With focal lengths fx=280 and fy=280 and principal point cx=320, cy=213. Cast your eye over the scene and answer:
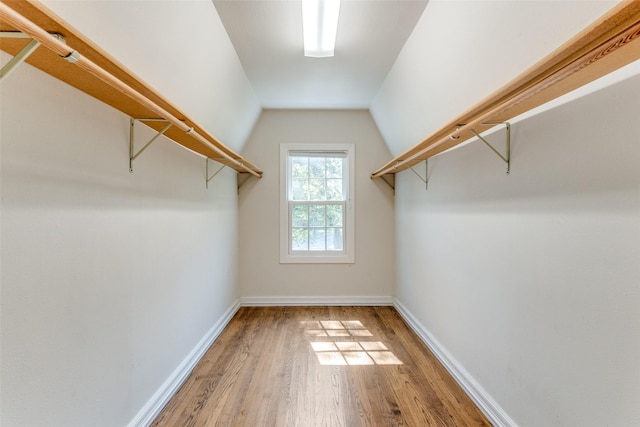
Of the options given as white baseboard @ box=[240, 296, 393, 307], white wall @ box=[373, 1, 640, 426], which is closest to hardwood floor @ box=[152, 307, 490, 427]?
white wall @ box=[373, 1, 640, 426]

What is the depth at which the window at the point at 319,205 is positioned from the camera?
350 centimetres

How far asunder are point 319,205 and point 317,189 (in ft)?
0.68

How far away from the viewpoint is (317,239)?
3.57 meters

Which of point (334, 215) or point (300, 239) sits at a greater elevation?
point (334, 215)

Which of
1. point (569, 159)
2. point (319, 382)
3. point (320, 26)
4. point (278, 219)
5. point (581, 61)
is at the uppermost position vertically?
point (320, 26)

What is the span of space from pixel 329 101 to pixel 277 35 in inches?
48.6

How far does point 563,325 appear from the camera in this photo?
1.12 meters

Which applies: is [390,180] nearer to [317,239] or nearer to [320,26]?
[317,239]

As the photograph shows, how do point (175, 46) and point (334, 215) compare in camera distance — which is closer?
point (175, 46)

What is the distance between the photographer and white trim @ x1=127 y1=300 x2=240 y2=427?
1.45 meters

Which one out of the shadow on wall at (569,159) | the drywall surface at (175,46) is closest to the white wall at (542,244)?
the shadow on wall at (569,159)

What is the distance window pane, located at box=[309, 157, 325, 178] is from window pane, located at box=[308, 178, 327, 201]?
0.17 ft

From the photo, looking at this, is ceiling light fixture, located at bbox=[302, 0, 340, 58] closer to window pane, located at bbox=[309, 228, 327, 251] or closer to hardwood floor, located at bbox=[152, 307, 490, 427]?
window pane, located at bbox=[309, 228, 327, 251]

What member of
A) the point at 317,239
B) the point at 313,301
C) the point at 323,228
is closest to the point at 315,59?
the point at 323,228
